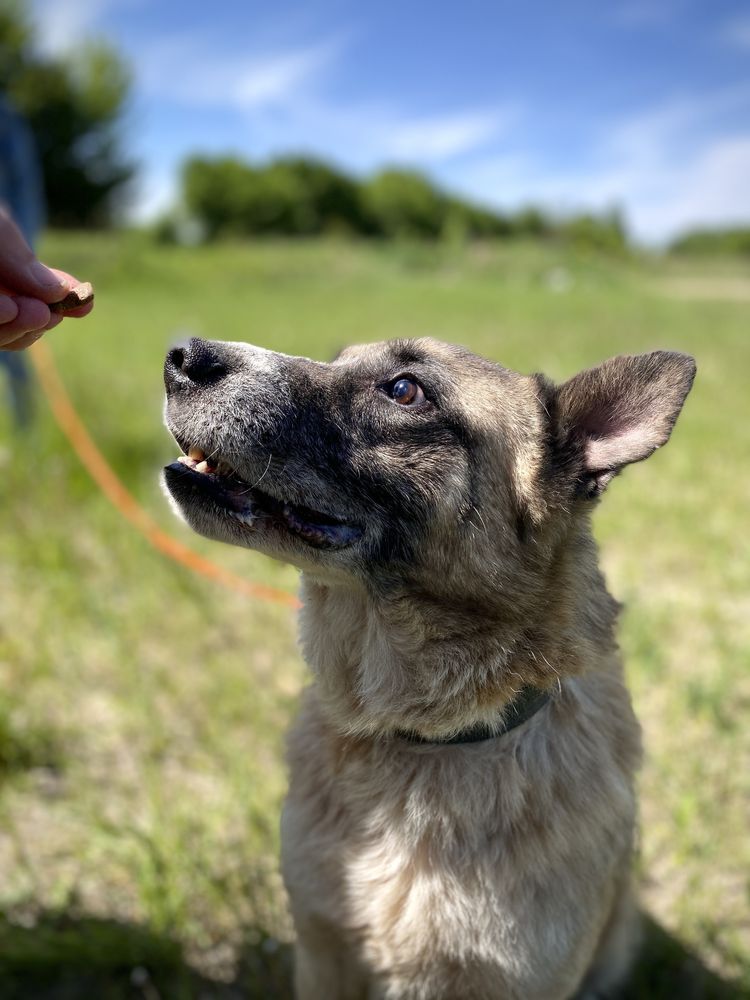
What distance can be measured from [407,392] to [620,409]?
57 centimetres

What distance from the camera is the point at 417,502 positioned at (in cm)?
197

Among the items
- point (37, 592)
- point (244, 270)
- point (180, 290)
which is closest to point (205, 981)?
point (37, 592)

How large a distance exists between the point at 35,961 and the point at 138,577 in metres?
2.25

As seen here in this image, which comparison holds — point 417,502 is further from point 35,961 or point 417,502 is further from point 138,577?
point 138,577

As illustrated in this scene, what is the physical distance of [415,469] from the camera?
1991 mm

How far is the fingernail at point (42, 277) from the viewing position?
5.82 ft

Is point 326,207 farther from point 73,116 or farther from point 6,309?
point 6,309

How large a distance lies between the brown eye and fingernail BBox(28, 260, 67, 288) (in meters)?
0.88

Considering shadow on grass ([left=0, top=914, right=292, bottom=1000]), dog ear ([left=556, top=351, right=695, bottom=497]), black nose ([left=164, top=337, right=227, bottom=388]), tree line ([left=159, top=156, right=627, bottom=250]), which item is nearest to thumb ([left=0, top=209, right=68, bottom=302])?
black nose ([left=164, top=337, right=227, bottom=388])

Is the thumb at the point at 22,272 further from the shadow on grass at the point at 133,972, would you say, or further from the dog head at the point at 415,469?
the shadow on grass at the point at 133,972

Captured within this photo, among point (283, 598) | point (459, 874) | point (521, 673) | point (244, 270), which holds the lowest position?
point (244, 270)

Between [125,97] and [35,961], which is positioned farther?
[125,97]

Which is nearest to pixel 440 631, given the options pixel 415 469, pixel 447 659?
pixel 447 659

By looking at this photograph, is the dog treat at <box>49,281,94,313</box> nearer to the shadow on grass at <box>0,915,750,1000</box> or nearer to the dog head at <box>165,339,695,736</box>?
the dog head at <box>165,339,695,736</box>
